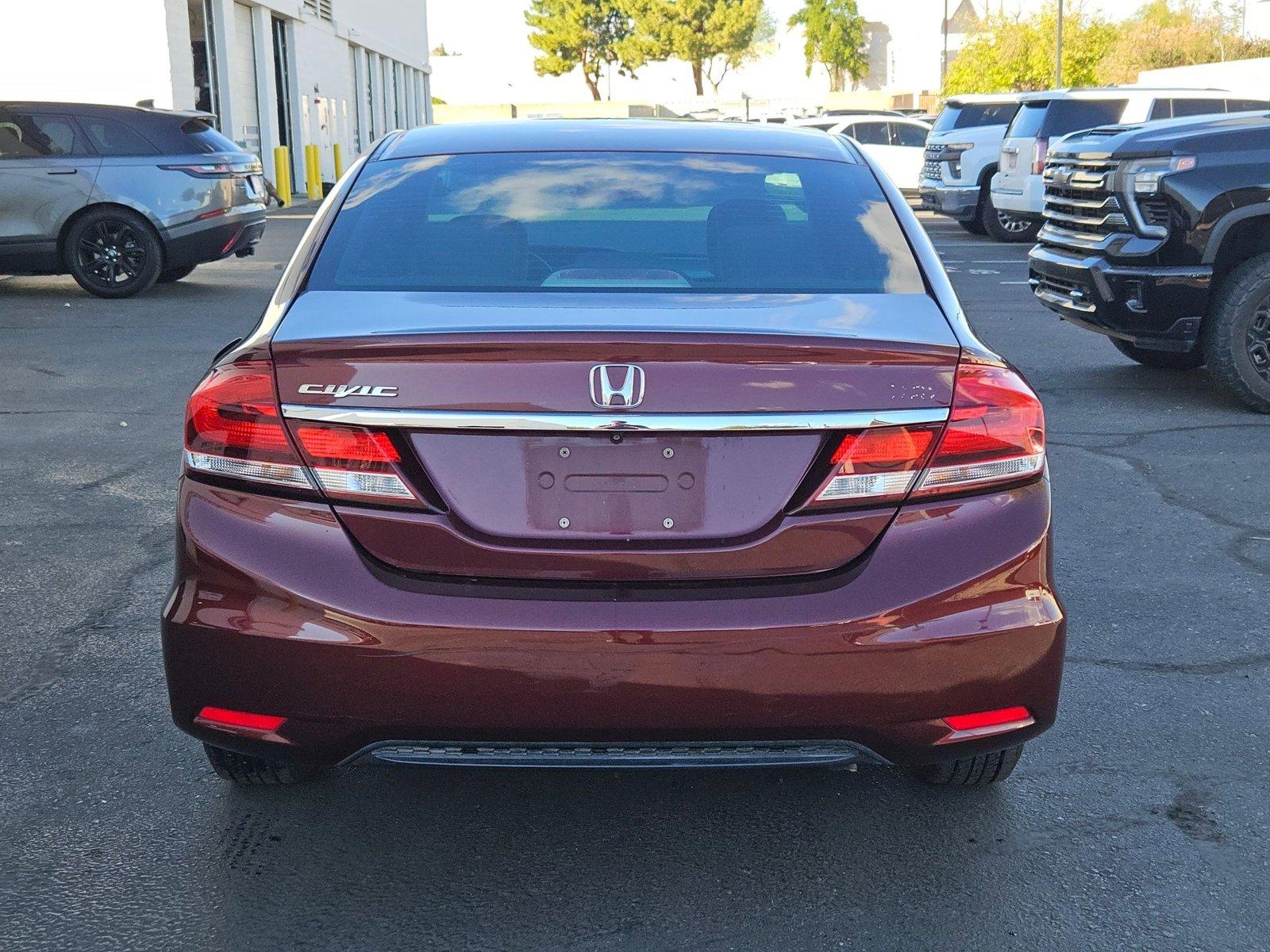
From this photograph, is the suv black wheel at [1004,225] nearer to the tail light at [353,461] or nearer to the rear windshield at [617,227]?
the rear windshield at [617,227]

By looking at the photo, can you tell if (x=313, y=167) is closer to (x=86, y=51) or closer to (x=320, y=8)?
(x=86, y=51)

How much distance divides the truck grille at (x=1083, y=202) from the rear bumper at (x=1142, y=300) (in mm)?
201

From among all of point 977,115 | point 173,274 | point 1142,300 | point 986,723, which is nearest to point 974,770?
point 986,723

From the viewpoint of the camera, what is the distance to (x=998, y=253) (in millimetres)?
19219

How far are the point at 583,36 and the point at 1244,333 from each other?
281 feet

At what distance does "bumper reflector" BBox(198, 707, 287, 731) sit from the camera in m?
2.80

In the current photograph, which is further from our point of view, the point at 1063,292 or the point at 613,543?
the point at 1063,292

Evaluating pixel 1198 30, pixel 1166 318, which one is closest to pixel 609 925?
pixel 1166 318

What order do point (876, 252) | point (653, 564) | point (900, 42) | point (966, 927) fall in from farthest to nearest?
point (900, 42)
point (876, 252)
point (966, 927)
point (653, 564)

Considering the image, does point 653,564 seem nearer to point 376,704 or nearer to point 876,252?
point 376,704

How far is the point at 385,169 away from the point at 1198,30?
6428 centimetres

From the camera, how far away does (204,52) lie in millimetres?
26828

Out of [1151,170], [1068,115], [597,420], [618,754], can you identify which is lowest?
[618,754]

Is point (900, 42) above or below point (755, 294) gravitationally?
above
